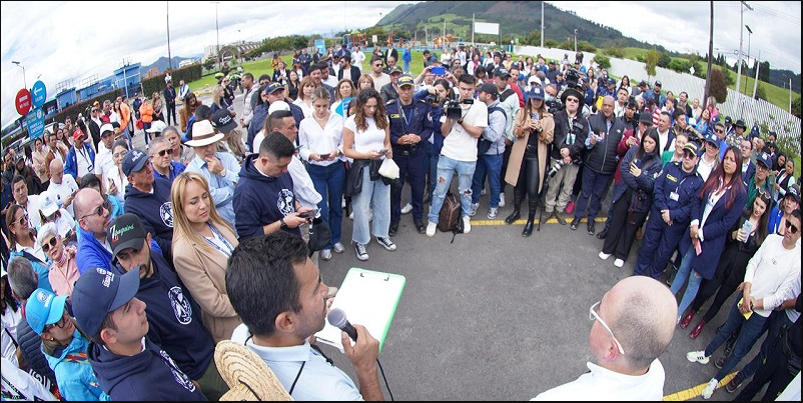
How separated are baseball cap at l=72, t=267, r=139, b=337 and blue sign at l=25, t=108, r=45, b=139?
1.45 meters

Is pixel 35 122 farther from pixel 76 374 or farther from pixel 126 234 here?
pixel 76 374

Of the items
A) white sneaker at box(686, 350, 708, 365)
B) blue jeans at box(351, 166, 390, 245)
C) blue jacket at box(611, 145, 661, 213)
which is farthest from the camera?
blue jeans at box(351, 166, 390, 245)

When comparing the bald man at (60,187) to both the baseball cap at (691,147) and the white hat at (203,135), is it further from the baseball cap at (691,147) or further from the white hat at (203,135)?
the baseball cap at (691,147)

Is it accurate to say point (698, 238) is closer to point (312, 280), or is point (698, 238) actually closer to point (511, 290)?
point (511, 290)

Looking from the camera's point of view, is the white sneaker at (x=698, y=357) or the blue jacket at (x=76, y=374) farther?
the white sneaker at (x=698, y=357)

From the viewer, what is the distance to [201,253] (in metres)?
2.79

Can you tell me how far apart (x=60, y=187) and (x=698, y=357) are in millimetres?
5407

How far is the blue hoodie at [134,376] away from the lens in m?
1.82

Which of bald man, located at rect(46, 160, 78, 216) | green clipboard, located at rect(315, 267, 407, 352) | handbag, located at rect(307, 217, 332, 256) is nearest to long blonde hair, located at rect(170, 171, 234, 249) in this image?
green clipboard, located at rect(315, 267, 407, 352)

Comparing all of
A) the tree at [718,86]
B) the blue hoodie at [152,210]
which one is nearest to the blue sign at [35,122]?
the blue hoodie at [152,210]

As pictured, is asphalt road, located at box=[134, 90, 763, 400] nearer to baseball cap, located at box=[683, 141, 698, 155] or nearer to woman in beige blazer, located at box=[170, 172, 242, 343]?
woman in beige blazer, located at box=[170, 172, 242, 343]

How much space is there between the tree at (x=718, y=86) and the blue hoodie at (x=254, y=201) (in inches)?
191

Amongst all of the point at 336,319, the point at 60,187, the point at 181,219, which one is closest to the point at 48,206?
the point at 60,187

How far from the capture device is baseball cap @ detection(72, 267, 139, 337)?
1.83 metres
